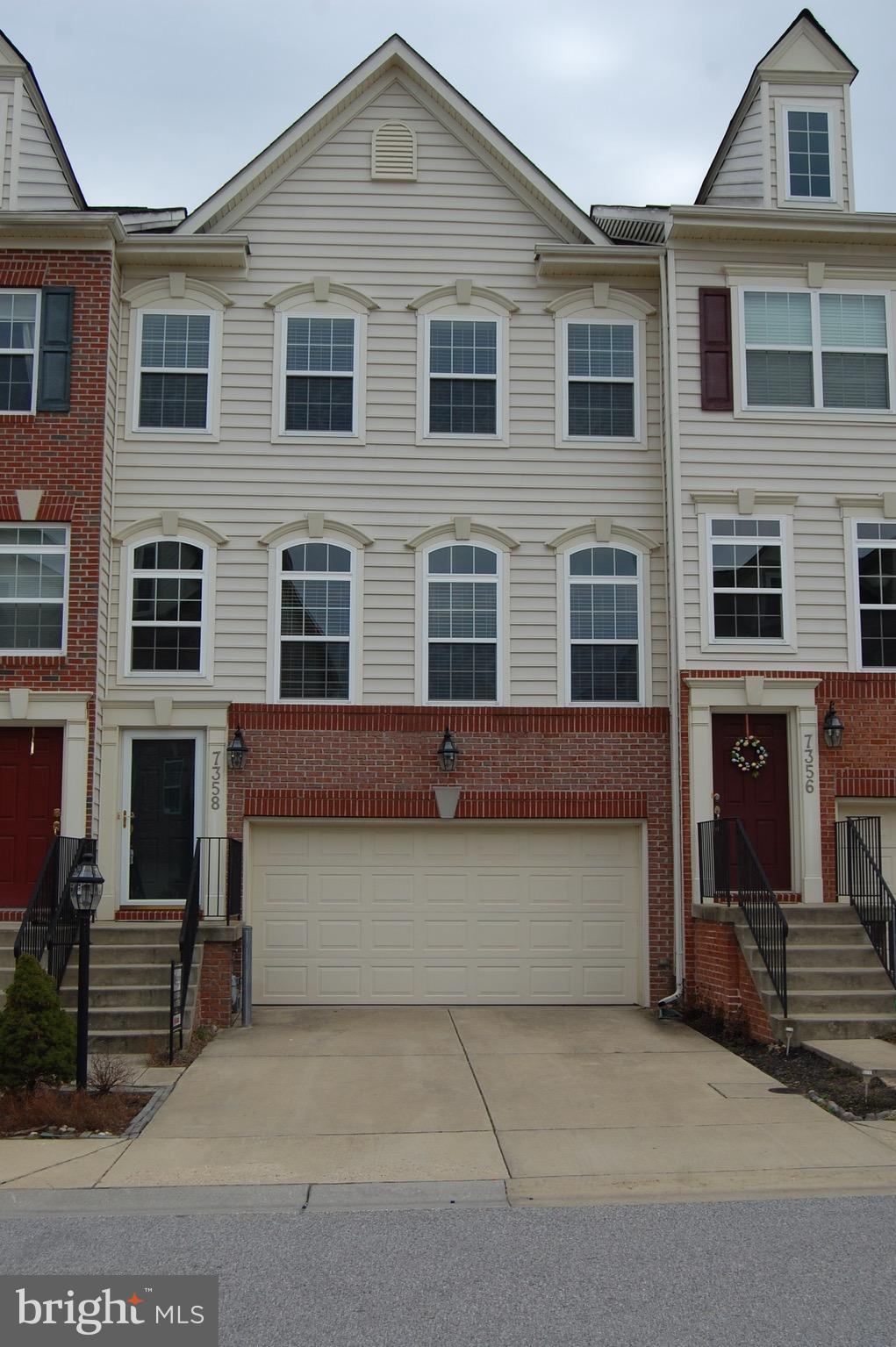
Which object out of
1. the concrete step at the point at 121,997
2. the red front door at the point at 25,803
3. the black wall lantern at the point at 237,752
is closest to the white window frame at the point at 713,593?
the black wall lantern at the point at 237,752

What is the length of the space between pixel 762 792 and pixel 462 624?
3805 mm

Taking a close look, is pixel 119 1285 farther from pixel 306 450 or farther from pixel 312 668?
pixel 306 450

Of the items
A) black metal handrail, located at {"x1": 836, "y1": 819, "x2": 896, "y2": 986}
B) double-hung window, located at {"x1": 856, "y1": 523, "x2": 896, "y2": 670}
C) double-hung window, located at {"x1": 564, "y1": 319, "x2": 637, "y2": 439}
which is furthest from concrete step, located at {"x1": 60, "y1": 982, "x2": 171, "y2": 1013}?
double-hung window, located at {"x1": 856, "y1": 523, "x2": 896, "y2": 670}

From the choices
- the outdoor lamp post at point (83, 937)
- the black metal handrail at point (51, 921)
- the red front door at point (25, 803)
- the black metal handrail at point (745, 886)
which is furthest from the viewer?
the red front door at point (25, 803)

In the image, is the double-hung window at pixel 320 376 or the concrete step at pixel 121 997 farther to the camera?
the double-hung window at pixel 320 376

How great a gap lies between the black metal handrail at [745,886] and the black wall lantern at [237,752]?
4.99m

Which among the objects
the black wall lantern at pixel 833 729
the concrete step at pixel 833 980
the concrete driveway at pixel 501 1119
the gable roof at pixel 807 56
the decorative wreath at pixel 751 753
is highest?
the gable roof at pixel 807 56

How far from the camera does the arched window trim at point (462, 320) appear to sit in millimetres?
14586

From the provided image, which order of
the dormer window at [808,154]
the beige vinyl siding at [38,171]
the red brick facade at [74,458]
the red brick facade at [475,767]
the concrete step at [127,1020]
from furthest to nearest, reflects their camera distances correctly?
the dormer window at [808,154] < the beige vinyl siding at [38,171] < the red brick facade at [475,767] < the red brick facade at [74,458] < the concrete step at [127,1020]

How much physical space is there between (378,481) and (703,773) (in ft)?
16.0

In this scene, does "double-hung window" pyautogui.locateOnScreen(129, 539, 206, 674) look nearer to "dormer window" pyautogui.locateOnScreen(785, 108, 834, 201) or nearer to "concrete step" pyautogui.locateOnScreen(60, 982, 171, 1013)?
"concrete step" pyautogui.locateOnScreen(60, 982, 171, 1013)

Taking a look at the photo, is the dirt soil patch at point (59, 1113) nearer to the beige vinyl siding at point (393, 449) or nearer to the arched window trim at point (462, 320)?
the beige vinyl siding at point (393, 449)

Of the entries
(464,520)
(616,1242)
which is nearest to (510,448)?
(464,520)

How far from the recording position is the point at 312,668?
1420cm
